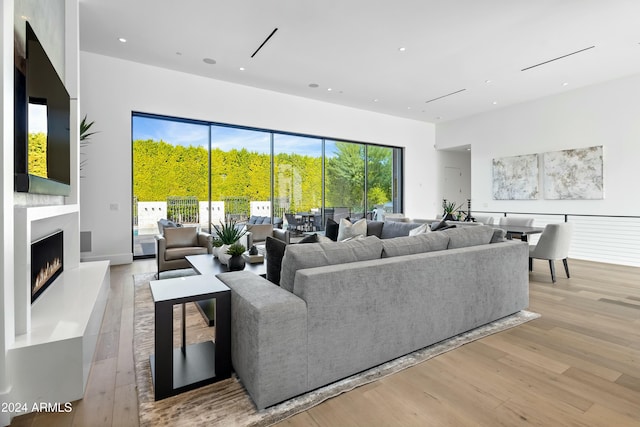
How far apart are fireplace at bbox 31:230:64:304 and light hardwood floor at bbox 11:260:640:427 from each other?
1.98 feet

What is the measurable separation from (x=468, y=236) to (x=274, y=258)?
1734 millimetres

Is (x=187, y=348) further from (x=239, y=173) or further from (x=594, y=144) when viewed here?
(x=594, y=144)

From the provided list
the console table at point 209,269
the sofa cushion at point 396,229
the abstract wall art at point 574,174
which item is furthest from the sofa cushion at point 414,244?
the abstract wall art at point 574,174

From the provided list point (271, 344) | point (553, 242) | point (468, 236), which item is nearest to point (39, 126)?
point (271, 344)

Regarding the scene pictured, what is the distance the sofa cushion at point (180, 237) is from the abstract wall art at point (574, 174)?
733 centimetres

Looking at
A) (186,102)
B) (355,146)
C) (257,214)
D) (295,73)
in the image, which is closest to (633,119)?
(355,146)

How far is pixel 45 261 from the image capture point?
2.58 meters

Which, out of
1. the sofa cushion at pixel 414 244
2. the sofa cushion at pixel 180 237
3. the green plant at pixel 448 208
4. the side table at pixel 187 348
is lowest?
the side table at pixel 187 348

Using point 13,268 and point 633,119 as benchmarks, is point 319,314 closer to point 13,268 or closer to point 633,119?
point 13,268

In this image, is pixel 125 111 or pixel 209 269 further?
pixel 125 111

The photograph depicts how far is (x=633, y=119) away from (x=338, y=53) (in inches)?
220

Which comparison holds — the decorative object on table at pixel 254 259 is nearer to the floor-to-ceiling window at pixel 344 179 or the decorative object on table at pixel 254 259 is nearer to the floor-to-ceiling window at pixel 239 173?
the floor-to-ceiling window at pixel 239 173

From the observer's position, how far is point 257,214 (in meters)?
6.89

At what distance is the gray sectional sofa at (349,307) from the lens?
169cm
